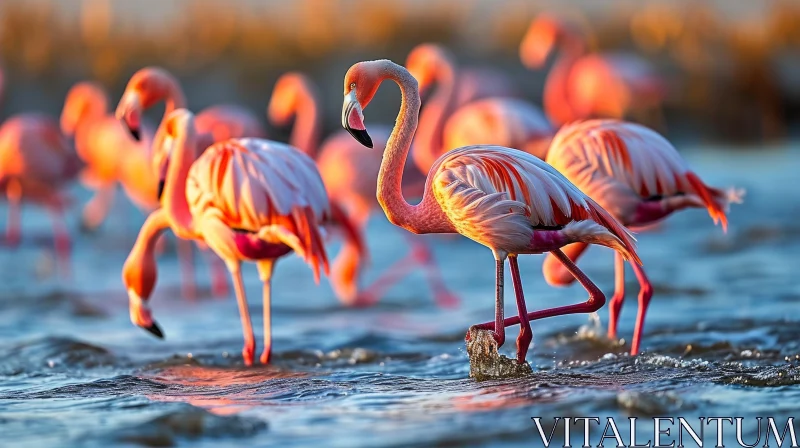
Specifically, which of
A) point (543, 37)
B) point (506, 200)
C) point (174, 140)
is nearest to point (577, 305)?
point (506, 200)

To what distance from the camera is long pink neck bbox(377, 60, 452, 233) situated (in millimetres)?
4980

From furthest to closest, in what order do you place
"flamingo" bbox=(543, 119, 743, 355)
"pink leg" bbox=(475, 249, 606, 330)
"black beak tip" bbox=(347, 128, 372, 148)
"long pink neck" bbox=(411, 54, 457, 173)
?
"long pink neck" bbox=(411, 54, 457, 173)
"flamingo" bbox=(543, 119, 743, 355)
"pink leg" bbox=(475, 249, 606, 330)
"black beak tip" bbox=(347, 128, 372, 148)

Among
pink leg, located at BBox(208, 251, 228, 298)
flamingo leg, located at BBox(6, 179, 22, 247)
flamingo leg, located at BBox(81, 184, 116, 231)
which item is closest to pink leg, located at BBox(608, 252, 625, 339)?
pink leg, located at BBox(208, 251, 228, 298)

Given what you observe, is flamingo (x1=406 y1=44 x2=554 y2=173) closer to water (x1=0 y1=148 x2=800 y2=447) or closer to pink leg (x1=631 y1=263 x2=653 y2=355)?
water (x1=0 y1=148 x2=800 y2=447)

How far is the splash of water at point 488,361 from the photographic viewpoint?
16.5ft

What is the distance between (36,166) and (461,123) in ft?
11.5

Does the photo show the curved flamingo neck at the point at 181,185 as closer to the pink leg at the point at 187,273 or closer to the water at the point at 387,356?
the water at the point at 387,356

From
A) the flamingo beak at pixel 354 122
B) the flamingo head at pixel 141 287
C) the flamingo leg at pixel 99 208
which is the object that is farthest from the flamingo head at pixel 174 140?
the flamingo leg at pixel 99 208

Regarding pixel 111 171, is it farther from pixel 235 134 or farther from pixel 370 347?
pixel 370 347

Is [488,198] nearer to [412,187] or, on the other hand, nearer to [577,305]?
[577,305]

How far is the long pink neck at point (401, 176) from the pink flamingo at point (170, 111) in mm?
1686

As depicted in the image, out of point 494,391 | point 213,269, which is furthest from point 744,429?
point 213,269

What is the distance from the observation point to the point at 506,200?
15.8ft

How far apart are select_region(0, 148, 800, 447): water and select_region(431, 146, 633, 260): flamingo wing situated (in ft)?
1.88
